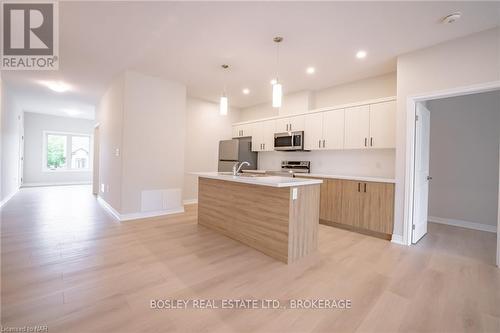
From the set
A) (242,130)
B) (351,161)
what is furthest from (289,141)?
(242,130)

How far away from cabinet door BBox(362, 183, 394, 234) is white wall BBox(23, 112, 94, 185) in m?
10.8

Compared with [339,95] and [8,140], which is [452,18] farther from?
[8,140]

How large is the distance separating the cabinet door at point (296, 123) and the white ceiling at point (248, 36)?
770 mm

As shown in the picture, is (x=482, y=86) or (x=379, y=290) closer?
(x=379, y=290)

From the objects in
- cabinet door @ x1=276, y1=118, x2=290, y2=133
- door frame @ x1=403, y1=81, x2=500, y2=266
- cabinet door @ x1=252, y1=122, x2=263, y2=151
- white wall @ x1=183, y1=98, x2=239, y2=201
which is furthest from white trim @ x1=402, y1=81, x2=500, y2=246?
white wall @ x1=183, y1=98, x2=239, y2=201

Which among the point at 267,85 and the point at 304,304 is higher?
the point at 267,85

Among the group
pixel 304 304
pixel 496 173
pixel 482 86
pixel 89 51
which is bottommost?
pixel 304 304

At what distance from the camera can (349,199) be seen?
378cm

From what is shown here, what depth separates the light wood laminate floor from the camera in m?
1.58

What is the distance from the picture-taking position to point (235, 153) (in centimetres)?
575

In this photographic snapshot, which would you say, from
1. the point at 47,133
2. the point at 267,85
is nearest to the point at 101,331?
the point at 267,85

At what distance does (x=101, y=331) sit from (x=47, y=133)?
1019cm

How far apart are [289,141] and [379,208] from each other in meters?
2.22

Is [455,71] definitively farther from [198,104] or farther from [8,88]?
[8,88]
